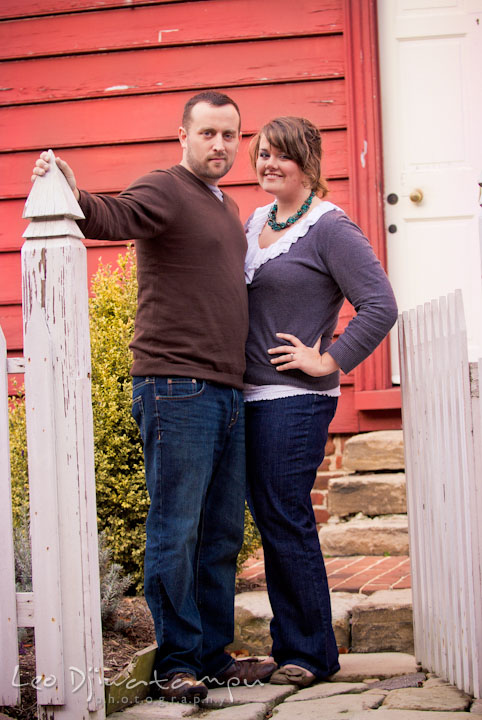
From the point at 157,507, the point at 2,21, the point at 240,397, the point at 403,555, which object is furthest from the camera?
the point at 2,21

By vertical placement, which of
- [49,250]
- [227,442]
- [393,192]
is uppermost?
[393,192]

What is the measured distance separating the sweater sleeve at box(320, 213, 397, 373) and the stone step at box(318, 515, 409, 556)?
5.62 ft

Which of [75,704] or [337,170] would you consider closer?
[75,704]

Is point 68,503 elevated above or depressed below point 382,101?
below

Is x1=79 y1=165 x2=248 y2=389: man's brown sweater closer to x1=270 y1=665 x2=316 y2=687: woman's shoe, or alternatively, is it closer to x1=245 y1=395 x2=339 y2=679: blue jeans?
x1=245 y1=395 x2=339 y2=679: blue jeans

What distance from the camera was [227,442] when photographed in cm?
278

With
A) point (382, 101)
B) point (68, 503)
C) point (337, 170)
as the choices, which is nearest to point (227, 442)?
point (68, 503)

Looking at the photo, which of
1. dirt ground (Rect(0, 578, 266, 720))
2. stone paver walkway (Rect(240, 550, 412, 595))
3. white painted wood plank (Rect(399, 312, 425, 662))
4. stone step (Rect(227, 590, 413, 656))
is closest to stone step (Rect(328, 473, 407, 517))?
stone paver walkway (Rect(240, 550, 412, 595))

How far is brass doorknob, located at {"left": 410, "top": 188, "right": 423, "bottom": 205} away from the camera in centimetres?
501

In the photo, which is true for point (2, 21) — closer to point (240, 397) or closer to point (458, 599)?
point (240, 397)

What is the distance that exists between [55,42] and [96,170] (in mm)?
879

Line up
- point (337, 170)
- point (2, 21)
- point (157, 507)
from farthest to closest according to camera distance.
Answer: point (2, 21) < point (337, 170) < point (157, 507)

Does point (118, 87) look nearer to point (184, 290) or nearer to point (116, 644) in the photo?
point (184, 290)

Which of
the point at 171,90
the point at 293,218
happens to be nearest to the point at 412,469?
the point at 293,218
